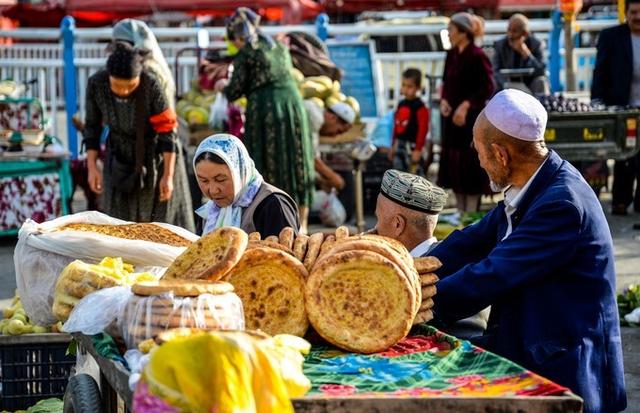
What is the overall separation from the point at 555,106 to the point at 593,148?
1.66ft

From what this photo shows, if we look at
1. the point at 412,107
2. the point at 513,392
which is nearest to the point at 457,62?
the point at 412,107

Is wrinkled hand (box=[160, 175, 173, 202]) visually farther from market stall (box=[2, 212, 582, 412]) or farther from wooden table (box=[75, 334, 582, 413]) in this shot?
wooden table (box=[75, 334, 582, 413])

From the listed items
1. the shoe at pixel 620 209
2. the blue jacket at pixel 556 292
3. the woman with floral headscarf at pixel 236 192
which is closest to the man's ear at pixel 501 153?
the blue jacket at pixel 556 292

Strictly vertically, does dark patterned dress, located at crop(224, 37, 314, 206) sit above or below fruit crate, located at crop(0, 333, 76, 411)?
above

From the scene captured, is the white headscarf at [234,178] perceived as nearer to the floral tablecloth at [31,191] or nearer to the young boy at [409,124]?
the floral tablecloth at [31,191]

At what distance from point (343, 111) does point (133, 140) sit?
10.5 feet

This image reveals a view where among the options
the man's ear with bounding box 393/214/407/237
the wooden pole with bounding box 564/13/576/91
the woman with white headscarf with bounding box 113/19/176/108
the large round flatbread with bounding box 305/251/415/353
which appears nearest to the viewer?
the large round flatbread with bounding box 305/251/415/353

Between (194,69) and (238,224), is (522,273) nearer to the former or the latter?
(238,224)

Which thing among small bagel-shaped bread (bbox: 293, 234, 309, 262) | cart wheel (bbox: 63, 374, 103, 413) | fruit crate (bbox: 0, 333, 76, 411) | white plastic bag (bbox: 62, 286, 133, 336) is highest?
small bagel-shaped bread (bbox: 293, 234, 309, 262)

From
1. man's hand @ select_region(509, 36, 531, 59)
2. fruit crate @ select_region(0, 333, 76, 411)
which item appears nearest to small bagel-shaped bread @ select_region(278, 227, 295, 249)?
fruit crate @ select_region(0, 333, 76, 411)

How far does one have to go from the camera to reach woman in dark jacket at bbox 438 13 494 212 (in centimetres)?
1134

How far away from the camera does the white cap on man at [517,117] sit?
4297 millimetres

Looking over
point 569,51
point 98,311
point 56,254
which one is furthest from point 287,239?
point 569,51

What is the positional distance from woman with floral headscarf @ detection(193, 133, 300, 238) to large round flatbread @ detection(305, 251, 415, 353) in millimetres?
1636
